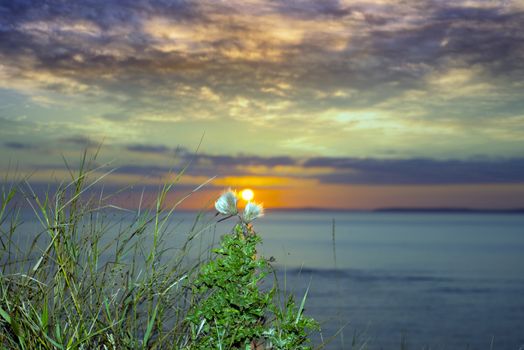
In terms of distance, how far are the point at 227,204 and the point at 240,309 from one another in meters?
0.75

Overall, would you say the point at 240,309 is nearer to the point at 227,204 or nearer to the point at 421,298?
the point at 227,204

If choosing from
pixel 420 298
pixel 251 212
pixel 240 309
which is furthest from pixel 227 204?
pixel 420 298

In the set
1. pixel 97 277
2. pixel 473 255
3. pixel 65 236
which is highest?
pixel 65 236

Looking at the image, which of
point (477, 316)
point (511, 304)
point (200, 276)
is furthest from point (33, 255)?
point (511, 304)

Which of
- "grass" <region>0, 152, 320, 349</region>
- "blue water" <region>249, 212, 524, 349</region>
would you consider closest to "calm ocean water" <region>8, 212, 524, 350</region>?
"blue water" <region>249, 212, 524, 349</region>

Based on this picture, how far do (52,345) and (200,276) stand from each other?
0.98 metres

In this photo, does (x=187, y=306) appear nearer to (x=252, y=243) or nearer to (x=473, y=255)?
(x=252, y=243)

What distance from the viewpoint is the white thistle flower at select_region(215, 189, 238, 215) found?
4523mm

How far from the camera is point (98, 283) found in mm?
4676

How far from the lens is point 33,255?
4828 millimetres

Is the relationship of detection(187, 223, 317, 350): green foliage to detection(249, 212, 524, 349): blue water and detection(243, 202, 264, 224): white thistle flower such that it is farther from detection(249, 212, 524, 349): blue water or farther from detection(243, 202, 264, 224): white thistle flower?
detection(249, 212, 524, 349): blue water

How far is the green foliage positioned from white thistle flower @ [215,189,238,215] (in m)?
0.32

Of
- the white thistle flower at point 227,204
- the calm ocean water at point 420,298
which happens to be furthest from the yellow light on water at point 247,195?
the calm ocean water at point 420,298

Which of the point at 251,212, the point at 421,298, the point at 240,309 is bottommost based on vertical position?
the point at 421,298
